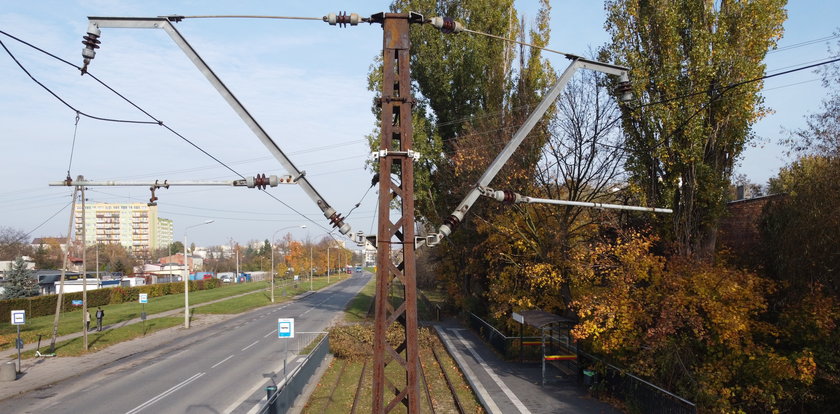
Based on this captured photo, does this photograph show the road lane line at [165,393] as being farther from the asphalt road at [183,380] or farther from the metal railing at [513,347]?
the metal railing at [513,347]

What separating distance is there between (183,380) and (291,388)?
8530 mm

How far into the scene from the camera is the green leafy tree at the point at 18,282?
171ft

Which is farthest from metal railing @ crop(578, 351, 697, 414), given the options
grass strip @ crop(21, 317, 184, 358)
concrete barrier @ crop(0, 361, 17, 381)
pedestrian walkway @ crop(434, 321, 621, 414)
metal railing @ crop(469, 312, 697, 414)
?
grass strip @ crop(21, 317, 184, 358)

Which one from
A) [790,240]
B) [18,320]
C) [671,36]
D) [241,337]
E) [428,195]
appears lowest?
[241,337]

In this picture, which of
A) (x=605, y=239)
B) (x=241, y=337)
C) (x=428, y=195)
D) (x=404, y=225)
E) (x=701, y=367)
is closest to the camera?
(x=404, y=225)

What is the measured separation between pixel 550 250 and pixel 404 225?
55.8ft

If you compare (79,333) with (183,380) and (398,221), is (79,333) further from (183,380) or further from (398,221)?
(398,221)

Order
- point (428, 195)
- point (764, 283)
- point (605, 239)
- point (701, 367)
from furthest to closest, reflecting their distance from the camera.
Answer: point (428, 195)
point (605, 239)
point (764, 283)
point (701, 367)

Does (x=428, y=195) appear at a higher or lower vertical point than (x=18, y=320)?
higher

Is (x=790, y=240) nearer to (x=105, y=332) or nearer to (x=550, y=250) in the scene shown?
(x=550, y=250)

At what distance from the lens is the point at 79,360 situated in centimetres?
2892

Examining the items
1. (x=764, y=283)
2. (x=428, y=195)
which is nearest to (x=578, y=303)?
(x=764, y=283)

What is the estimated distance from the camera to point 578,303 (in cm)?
1708

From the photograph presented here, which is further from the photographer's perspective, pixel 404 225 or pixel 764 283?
pixel 764 283
